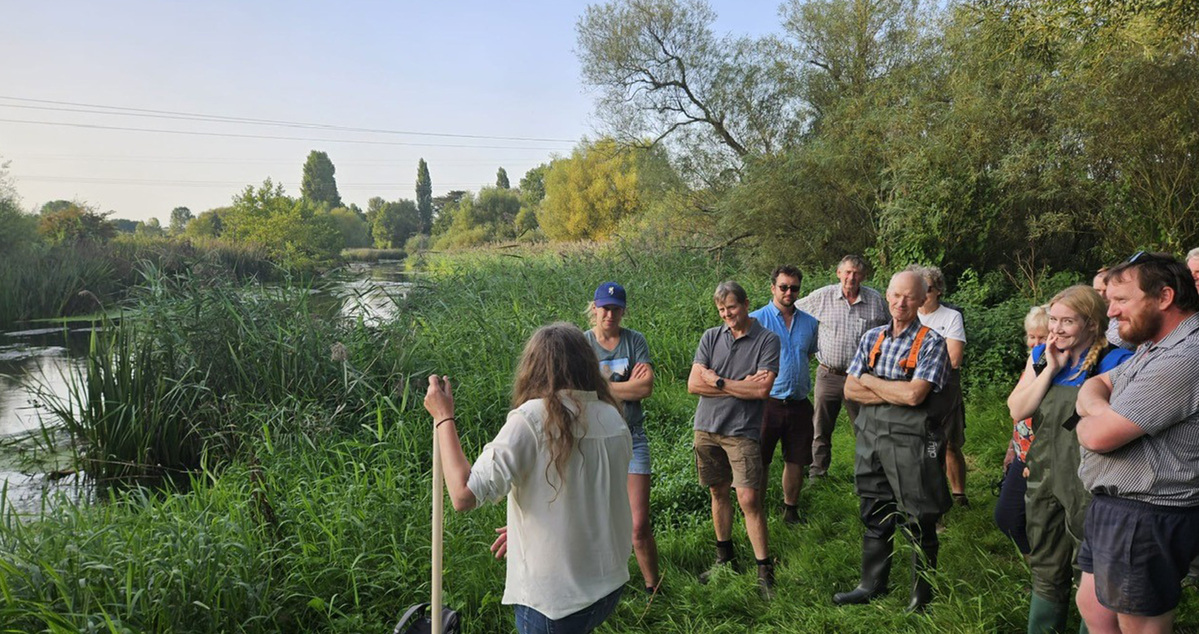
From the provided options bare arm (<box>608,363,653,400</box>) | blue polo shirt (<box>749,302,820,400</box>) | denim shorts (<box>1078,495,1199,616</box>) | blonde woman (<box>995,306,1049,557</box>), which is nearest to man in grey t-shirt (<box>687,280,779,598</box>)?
bare arm (<box>608,363,653,400</box>)

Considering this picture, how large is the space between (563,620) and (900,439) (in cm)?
187

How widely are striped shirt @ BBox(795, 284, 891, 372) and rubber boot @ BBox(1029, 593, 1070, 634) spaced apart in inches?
86.3

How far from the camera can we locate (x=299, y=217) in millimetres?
30156

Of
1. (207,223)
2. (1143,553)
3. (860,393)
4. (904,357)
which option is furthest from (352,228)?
(1143,553)

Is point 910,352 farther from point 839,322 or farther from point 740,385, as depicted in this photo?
point 839,322

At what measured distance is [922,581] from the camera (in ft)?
11.5

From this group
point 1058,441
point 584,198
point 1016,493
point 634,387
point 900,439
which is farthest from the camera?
point 584,198

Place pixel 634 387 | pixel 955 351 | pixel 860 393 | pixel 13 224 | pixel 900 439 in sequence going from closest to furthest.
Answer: pixel 900 439 < pixel 860 393 < pixel 634 387 < pixel 955 351 < pixel 13 224

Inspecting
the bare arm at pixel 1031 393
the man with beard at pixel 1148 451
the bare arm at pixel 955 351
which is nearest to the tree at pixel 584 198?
the bare arm at pixel 955 351

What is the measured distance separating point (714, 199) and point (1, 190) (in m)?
24.8

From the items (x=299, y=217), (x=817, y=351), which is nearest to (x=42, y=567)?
(x=817, y=351)

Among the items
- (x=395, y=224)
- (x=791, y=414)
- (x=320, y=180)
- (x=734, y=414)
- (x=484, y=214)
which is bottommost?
(x=791, y=414)

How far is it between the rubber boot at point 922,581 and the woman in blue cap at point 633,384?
121cm

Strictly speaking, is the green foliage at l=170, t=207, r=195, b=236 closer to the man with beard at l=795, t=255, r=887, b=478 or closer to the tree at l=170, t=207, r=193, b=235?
the tree at l=170, t=207, r=193, b=235
